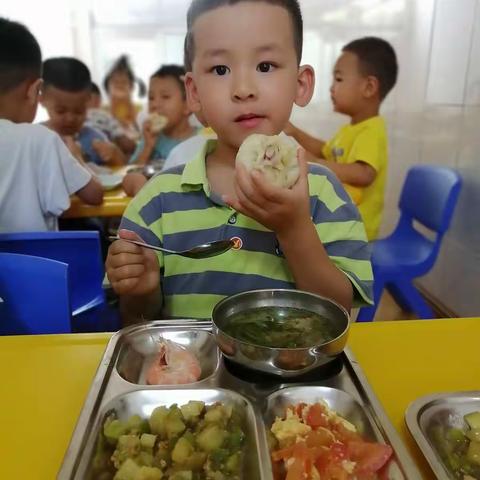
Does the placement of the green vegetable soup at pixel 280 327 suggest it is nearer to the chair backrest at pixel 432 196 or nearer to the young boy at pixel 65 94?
the chair backrest at pixel 432 196

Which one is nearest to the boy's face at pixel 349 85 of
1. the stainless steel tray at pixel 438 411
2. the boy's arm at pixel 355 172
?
the boy's arm at pixel 355 172

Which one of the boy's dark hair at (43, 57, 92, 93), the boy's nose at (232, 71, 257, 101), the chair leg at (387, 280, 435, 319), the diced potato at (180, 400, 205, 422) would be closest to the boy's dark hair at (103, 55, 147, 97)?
the boy's dark hair at (43, 57, 92, 93)

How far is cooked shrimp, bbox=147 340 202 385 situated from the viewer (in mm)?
799

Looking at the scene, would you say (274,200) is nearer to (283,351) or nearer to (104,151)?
(283,351)

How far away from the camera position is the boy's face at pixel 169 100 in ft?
10.4

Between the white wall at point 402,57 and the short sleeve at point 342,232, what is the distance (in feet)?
3.33

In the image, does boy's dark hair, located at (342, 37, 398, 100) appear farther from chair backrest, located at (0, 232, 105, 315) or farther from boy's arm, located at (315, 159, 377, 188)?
chair backrest, located at (0, 232, 105, 315)

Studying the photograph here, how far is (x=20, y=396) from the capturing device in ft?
2.65

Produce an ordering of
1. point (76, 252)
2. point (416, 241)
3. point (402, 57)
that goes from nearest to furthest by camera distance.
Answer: point (76, 252), point (416, 241), point (402, 57)

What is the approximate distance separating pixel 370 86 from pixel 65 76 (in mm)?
1715

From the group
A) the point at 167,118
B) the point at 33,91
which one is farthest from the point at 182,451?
the point at 167,118

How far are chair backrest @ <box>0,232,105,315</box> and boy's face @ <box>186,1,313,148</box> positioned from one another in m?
0.69

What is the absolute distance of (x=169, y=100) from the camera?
320 cm

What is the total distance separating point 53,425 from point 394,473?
Answer: 47cm
